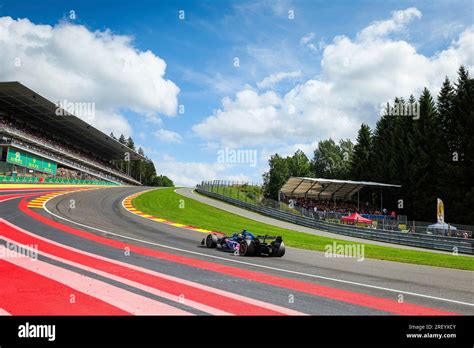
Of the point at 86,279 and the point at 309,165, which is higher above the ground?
the point at 309,165

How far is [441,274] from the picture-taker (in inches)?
442

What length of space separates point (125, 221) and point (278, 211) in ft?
55.5

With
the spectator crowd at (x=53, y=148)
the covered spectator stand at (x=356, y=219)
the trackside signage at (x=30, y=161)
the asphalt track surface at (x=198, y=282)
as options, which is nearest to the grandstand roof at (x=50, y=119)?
the spectator crowd at (x=53, y=148)

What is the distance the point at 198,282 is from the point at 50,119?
72943mm

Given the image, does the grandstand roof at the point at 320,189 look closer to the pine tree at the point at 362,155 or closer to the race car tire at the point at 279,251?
the pine tree at the point at 362,155

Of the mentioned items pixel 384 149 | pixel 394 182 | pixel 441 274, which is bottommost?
pixel 441 274

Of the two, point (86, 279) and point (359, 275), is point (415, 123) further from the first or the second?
point (86, 279)

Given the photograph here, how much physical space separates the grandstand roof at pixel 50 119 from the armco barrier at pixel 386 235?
1737 inches

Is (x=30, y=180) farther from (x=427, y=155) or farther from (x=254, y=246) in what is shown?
(x=427, y=155)

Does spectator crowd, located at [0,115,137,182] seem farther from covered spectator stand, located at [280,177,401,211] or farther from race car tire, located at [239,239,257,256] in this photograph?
race car tire, located at [239,239,257,256]

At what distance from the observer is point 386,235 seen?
2594 cm

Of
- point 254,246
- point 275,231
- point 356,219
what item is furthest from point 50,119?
point 254,246

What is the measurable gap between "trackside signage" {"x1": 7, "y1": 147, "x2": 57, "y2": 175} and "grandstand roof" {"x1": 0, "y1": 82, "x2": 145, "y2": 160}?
889 centimetres
